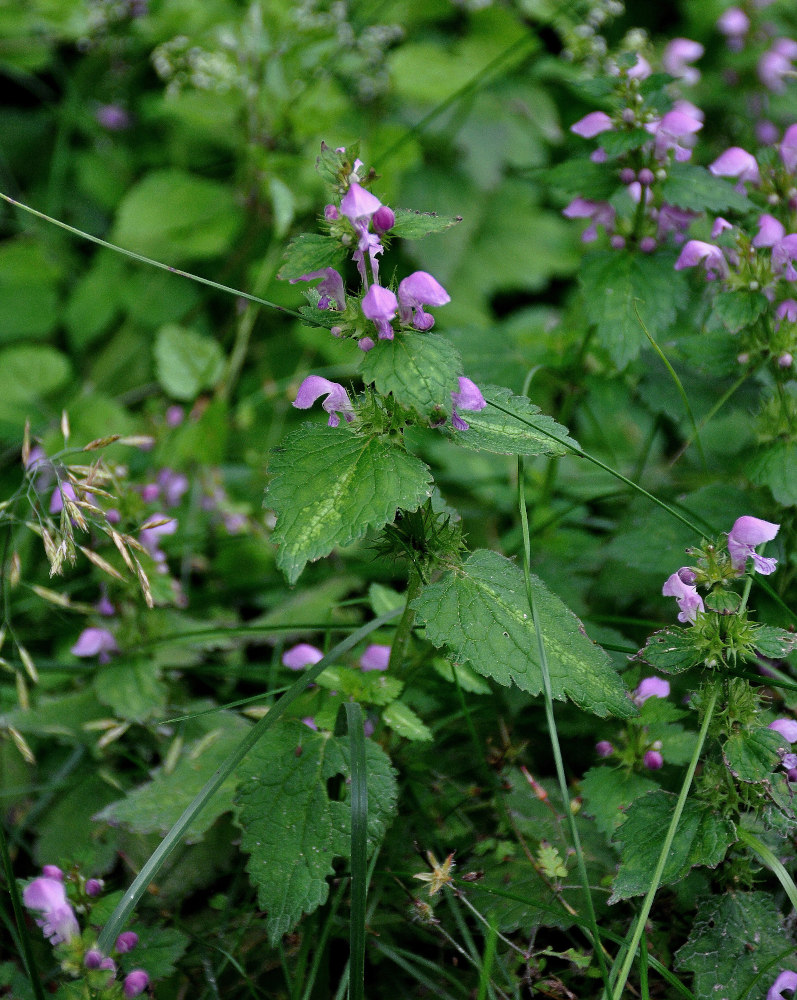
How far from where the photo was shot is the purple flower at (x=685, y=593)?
1240mm

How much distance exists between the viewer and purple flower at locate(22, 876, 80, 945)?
1.15 metres

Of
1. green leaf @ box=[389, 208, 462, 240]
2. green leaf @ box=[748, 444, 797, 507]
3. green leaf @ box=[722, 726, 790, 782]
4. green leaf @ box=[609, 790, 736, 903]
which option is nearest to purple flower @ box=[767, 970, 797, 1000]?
green leaf @ box=[609, 790, 736, 903]

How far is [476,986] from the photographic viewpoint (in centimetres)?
131

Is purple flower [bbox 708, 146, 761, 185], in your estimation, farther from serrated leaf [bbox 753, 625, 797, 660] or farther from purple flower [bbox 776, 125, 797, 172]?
serrated leaf [bbox 753, 625, 797, 660]

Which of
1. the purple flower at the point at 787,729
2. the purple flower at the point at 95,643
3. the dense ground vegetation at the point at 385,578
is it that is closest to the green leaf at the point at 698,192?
the dense ground vegetation at the point at 385,578

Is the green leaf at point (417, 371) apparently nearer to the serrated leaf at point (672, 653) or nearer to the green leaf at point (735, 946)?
→ the serrated leaf at point (672, 653)

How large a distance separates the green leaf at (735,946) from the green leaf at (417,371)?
2.87 ft

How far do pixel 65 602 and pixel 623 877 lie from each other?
3.63 feet

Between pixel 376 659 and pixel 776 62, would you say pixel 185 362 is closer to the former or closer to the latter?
pixel 376 659

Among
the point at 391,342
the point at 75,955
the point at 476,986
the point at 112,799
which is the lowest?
the point at 112,799

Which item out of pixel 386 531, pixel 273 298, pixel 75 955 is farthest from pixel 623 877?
pixel 273 298

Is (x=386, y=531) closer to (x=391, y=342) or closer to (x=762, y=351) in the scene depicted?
(x=391, y=342)

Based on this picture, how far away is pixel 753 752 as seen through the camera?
117 centimetres

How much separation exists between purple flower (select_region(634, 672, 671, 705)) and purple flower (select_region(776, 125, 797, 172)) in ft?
3.65
